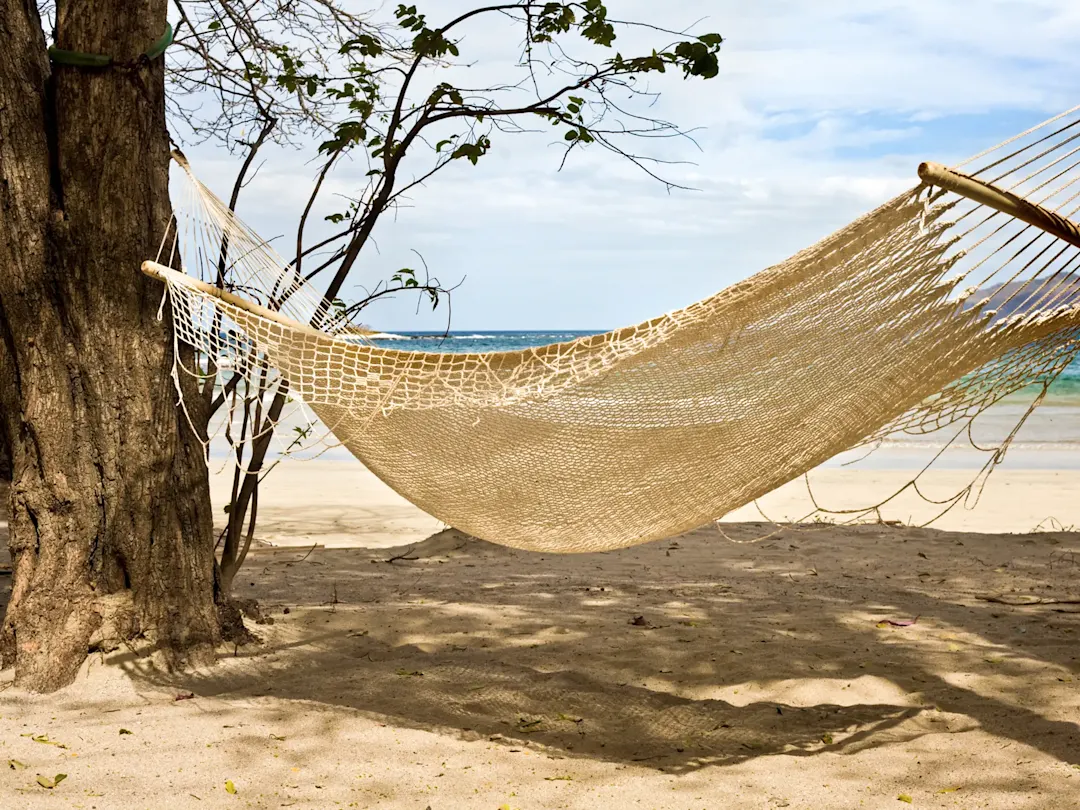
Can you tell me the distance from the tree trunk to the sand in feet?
0.55

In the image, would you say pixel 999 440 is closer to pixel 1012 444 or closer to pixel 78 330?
pixel 1012 444

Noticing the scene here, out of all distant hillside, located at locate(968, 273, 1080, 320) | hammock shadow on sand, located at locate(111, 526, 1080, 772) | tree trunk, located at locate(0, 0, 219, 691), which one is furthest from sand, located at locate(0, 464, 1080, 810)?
distant hillside, located at locate(968, 273, 1080, 320)

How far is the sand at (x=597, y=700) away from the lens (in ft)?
5.89

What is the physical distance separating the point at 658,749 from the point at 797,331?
0.86m

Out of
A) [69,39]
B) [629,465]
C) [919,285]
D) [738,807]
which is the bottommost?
[738,807]

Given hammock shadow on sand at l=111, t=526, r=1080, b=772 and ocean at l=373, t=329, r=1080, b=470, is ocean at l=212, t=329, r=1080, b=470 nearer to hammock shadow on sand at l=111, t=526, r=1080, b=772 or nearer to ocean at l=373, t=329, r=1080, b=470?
ocean at l=373, t=329, r=1080, b=470

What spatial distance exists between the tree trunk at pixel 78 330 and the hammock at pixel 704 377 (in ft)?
0.67

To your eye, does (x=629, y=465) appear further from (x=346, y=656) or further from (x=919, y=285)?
(x=346, y=656)

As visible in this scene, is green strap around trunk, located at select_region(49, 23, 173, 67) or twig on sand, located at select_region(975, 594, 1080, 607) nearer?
green strap around trunk, located at select_region(49, 23, 173, 67)

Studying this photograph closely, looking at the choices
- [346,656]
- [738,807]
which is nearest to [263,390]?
[346,656]

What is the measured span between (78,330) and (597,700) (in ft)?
4.54

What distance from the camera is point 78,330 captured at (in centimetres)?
223

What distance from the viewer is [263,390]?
200 centimetres

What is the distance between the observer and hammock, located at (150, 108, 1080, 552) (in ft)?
5.59
